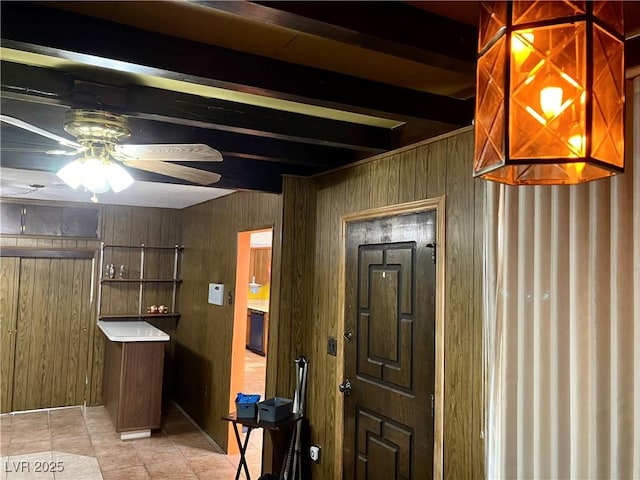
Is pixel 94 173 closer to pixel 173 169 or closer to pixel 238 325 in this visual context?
pixel 173 169

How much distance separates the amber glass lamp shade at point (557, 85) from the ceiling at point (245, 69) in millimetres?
532

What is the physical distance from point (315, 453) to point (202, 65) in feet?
8.91

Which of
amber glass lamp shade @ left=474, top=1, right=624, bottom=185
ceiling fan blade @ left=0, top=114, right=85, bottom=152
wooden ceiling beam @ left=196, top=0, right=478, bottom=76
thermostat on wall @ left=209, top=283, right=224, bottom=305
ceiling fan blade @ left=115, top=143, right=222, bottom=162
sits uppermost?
wooden ceiling beam @ left=196, top=0, right=478, bottom=76

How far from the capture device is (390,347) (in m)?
2.76

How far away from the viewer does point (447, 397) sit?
2.34 m

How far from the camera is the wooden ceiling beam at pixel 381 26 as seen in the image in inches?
51.7

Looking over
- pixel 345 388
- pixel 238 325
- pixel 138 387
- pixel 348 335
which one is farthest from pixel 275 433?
pixel 138 387

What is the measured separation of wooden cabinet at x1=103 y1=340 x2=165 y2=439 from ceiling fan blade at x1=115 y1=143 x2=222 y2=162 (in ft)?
10.4

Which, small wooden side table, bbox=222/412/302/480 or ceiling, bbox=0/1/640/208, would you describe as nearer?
ceiling, bbox=0/1/640/208

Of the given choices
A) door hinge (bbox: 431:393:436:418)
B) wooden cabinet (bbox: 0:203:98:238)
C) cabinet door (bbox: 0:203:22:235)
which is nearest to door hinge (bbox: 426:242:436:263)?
door hinge (bbox: 431:393:436:418)

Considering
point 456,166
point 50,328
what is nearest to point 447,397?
point 456,166

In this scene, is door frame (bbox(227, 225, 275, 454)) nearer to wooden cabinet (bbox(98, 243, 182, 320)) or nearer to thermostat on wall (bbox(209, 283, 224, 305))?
thermostat on wall (bbox(209, 283, 224, 305))

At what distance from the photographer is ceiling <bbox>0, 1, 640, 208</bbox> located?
1.51 m

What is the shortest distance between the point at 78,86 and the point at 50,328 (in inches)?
185
